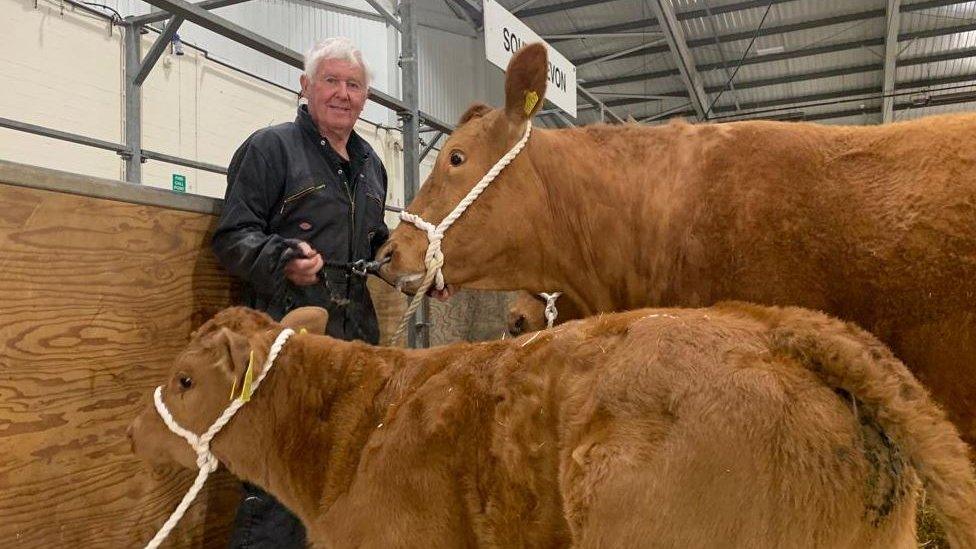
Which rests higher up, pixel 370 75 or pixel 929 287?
pixel 370 75

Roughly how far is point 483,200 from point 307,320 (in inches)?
31.2

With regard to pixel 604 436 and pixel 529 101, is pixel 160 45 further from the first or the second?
pixel 604 436

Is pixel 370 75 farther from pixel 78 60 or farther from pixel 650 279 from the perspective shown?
pixel 78 60

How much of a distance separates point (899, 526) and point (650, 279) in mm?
1156

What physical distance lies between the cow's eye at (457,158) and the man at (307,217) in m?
0.64

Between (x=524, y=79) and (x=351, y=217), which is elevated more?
(x=524, y=79)

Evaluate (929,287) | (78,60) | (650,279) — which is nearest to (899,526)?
(929,287)

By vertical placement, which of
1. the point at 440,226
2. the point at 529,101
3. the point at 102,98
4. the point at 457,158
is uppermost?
the point at 102,98

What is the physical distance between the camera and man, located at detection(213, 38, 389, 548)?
9.32 ft

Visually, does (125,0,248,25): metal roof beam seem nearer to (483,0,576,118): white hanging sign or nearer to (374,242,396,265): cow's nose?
(483,0,576,118): white hanging sign

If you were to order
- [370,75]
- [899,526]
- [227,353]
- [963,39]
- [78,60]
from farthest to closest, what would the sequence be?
[963,39], [78,60], [370,75], [227,353], [899,526]

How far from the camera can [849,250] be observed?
6.73ft

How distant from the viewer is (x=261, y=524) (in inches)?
113

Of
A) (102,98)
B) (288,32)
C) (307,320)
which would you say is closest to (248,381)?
(307,320)
